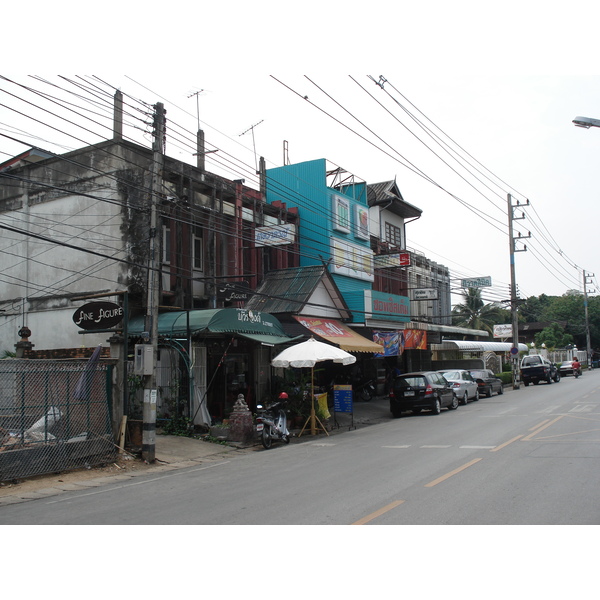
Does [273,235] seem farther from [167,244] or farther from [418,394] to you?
[418,394]

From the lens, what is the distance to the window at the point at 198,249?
21.1m

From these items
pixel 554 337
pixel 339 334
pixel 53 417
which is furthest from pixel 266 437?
pixel 554 337

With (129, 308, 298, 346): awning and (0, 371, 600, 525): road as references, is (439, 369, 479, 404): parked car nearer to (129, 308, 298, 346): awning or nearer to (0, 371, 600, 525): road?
(129, 308, 298, 346): awning

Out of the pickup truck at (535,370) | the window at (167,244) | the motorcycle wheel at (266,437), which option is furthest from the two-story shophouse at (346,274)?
the pickup truck at (535,370)

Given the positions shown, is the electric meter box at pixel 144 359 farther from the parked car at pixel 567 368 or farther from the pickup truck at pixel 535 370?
the parked car at pixel 567 368

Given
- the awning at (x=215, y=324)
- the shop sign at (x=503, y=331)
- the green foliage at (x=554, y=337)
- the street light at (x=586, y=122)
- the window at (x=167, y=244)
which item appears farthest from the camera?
the green foliage at (x=554, y=337)

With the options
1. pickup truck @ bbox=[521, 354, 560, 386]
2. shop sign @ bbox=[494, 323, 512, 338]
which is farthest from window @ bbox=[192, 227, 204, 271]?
shop sign @ bbox=[494, 323, 512, 338]

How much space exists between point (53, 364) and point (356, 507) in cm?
861

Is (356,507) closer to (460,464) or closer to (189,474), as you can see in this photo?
(460,464)

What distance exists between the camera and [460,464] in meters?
10.8

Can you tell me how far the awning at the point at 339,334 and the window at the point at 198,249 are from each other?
394cm

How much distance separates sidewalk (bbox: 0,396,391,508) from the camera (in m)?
10.7

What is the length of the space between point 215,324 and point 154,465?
4761mm

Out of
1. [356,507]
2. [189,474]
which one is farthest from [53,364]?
[356,507]
